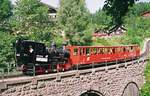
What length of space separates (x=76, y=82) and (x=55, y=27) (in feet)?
87.9

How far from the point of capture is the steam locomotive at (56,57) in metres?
23.0

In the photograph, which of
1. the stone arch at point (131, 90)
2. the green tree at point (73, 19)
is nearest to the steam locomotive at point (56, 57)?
the stone arch at point (131, 90)

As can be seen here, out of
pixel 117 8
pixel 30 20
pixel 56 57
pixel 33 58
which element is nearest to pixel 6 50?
pixel 30 20

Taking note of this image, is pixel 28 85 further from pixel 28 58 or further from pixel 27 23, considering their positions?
pixel 27 23

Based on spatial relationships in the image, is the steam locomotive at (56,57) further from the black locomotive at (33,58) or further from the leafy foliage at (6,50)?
the leafy foliage at (6,50)

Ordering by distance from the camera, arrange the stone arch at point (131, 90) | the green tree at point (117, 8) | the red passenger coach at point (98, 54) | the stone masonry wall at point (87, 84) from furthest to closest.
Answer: the stone arch at point (131, 90) → the red passenger coach at point (98, 54) → the stone masonry wall at point (87, 84) → the green tree at point (117, 8)

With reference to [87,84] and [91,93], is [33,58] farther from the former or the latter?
[91,93]

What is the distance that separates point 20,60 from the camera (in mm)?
23141

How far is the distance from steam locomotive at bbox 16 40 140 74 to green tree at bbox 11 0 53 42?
11689 millimetres

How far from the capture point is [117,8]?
14.9m

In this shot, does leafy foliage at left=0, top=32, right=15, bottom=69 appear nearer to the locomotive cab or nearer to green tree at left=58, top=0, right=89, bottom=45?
the locomotive cab

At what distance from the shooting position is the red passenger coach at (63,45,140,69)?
27.6 metres

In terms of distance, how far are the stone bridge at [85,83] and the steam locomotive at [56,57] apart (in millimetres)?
1106

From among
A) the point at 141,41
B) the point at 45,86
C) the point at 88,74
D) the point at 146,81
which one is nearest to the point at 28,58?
the point at 45,86
